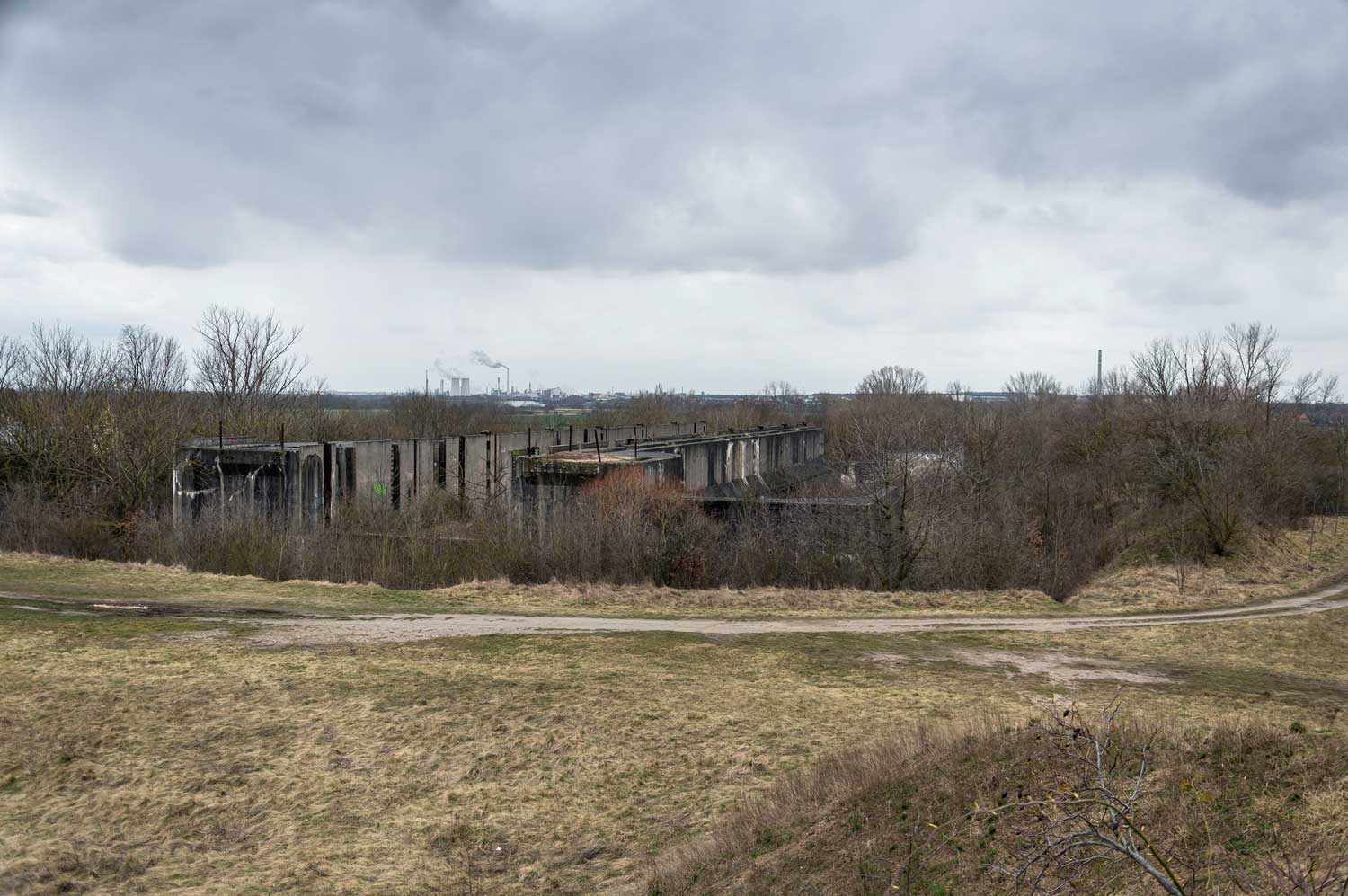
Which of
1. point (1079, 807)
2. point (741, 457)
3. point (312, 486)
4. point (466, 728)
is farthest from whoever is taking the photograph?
point (741, 457)

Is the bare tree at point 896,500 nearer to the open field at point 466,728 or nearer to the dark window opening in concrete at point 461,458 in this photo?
the open field at point 466,728

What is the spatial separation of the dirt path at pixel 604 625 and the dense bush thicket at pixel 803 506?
545 cm

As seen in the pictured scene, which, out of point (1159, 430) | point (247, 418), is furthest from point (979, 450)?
point (247, 418)

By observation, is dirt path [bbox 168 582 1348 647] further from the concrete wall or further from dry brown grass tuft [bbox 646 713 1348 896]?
the concrete wall

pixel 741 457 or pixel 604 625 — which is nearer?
pixel 604 625

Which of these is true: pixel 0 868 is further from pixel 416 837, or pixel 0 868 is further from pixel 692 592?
pixel 692 592

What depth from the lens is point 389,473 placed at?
33.0 metres

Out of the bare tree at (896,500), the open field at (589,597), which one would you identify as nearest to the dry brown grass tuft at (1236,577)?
the open field at (589,597)

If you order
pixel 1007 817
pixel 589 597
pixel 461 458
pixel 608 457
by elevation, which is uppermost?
pixel 608 457

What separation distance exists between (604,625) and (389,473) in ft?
59.1

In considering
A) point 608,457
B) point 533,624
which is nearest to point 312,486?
point 608,457

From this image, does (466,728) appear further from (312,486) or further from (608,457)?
(312,486)

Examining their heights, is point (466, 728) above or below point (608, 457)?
below

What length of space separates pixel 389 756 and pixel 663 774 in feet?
10.3
